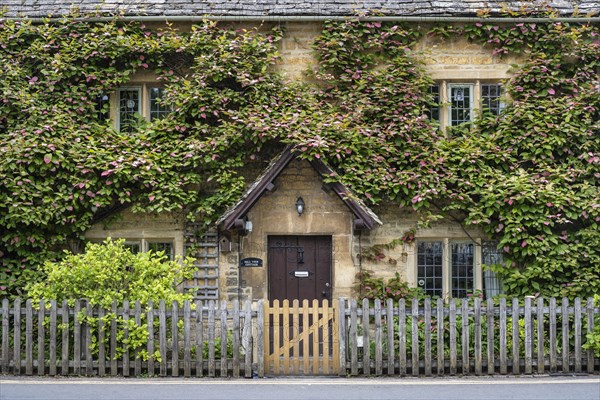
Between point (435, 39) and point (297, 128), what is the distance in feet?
11.1

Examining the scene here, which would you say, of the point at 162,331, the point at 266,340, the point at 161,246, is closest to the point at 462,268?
the point at 266,340

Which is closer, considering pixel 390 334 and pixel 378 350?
pixel 390 334

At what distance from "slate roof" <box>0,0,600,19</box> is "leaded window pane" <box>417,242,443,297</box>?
4.38m

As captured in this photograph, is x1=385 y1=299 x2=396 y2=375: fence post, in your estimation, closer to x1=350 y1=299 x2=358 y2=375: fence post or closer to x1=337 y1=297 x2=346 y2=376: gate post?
x1=350 y1=299 x2=358 y2=375: fence post

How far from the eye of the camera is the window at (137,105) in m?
13.6

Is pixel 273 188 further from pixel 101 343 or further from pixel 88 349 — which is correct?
pixel 88 349

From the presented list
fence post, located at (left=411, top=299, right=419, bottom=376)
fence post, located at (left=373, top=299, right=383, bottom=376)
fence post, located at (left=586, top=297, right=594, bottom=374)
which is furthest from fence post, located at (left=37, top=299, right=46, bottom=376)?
fence post, located at (left=586, top=297, right=594, bottom=374)

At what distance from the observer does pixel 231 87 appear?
13336 mm

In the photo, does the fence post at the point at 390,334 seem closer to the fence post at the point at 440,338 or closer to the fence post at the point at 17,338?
the fence post at the point at 440,338

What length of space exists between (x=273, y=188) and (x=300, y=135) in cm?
104

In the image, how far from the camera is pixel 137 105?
13695mm

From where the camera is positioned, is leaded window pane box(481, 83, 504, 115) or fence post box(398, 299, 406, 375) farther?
leaded window pane box(481, 83, 504, 115)
